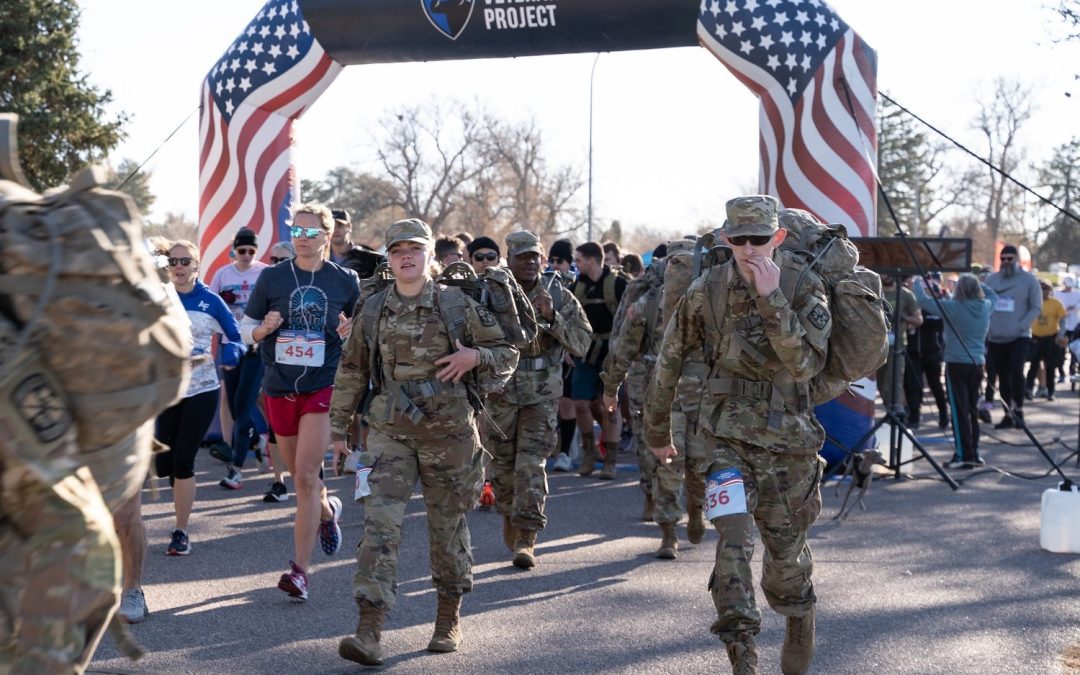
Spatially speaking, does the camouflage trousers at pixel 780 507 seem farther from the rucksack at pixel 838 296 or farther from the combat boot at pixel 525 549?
the combat boot at pixel 525 549

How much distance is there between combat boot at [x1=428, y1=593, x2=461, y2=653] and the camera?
20.8 feet

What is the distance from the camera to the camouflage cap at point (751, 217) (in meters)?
5.28

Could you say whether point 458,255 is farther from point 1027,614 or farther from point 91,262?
point 91,262

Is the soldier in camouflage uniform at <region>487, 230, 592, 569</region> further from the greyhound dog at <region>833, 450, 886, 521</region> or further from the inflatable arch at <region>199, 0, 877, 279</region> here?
the inflatable arch at <region>199, 0, 877, 279</region>

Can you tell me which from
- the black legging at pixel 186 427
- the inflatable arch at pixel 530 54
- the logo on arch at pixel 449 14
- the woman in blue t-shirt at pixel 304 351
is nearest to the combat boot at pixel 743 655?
the woman in blue t-shirt at pixel 304 351

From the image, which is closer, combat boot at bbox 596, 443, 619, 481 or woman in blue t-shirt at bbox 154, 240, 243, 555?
woman in blue t-shirt at bbox 154, 240, 243, 555

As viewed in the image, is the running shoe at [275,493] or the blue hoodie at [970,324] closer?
the running shoe at [275,493]

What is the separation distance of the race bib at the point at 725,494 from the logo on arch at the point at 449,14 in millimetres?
7866

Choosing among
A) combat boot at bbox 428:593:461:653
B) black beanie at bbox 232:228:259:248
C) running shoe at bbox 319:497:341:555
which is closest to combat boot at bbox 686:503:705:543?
running shoe at bbox 319:497:341:555

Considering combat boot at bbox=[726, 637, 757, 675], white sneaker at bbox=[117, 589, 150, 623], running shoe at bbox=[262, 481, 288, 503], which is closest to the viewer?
combat boot at bbox=[726, 637, 757, 675]

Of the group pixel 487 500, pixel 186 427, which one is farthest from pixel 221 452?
pixel 186 427

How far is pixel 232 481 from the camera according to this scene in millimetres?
11367

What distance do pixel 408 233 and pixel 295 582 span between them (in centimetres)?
216

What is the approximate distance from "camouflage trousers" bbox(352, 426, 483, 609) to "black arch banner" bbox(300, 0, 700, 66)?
663cm
